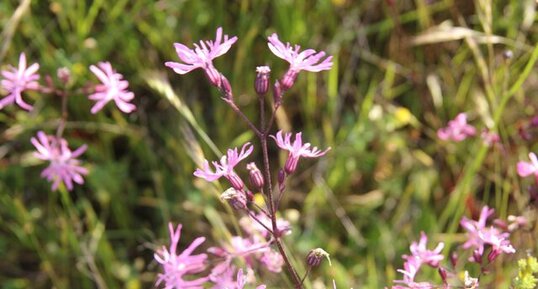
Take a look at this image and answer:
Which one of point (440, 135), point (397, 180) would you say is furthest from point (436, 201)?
point (440, 135)

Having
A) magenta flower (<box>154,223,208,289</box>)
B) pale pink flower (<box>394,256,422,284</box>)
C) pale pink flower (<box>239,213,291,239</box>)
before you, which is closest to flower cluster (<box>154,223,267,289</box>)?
magenta flower (<box>154,223,208,289</box>)

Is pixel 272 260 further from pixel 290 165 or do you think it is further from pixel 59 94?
pixel 59 94

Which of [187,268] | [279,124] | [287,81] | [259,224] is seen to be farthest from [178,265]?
[279,124]

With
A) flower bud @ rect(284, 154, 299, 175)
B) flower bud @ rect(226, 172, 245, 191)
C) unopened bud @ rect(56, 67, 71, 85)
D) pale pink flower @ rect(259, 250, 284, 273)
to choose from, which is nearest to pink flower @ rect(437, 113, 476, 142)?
pale pink flower @ rect(259, 250, 284, 273)

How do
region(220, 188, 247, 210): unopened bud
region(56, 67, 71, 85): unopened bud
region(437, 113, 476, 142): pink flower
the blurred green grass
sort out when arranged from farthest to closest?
the blurred green grass, region(437, 113, 476, 142): pink flower, region(56, 67, 71, 85): unopened bud, region(220, 188, 247, 210): unopened bud

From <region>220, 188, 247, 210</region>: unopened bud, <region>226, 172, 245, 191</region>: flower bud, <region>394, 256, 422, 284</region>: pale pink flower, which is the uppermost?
<region>226, 172, 245, 191</region>: flower bud

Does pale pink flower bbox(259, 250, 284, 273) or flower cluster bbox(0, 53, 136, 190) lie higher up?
flower cluster bbox(0, 53, 136, 190)

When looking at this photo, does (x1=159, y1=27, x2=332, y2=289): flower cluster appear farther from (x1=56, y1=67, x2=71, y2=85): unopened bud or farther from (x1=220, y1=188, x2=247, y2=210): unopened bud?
(x1=56, y1=67, x2=71, y2=85): unopened bud

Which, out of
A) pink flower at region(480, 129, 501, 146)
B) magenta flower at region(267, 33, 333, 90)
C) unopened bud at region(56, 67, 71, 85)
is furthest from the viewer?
pink flower at region(480, 129, 501, 146)

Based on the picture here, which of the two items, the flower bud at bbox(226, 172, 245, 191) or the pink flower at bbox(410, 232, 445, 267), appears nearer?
the flower bud at bbox(226, 172, 245, 191)

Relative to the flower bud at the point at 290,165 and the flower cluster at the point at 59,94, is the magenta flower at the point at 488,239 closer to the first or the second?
the flower bud at the point at 290,165
